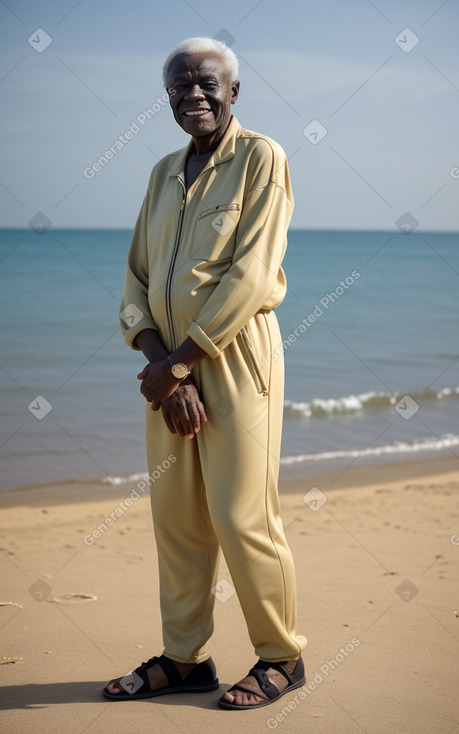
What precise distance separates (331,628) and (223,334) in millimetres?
1427

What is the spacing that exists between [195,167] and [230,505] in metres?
1.03

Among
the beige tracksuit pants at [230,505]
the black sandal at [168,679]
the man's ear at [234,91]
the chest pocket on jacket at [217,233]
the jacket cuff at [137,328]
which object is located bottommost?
the black sandal at [168,679]

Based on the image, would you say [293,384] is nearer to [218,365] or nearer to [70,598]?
[70,598]

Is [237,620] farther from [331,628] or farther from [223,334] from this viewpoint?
[223,334]

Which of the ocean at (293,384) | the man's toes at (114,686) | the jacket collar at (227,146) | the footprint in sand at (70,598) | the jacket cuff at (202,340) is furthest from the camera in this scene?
the ocean at (293,384)

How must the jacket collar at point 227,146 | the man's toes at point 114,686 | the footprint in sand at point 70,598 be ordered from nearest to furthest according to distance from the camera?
the jacket collar at point 227,146
the man's toes at point 114,686
the footprint in sand at point 70,598

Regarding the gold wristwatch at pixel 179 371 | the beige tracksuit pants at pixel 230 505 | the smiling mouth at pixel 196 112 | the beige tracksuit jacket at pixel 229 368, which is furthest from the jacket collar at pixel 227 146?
the gold wristwatch at pixel 179 371

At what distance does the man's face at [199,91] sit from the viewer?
7.91ft

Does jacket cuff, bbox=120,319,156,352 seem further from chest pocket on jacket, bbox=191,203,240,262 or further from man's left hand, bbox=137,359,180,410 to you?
chest pocket on jacket, bbox=191,203,240,262

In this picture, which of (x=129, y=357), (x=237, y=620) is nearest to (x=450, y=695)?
(x=237, y=620)

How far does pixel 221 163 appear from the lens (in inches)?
98.0

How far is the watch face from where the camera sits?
2393 millimetres

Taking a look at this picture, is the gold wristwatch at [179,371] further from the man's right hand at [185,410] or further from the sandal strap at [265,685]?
the sandal strap at [265,685]

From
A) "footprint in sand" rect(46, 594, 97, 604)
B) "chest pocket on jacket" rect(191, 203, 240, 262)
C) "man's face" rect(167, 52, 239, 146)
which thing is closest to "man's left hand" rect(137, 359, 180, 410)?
"chest pocket on jacket" rect(191, 203, 240, 262)
